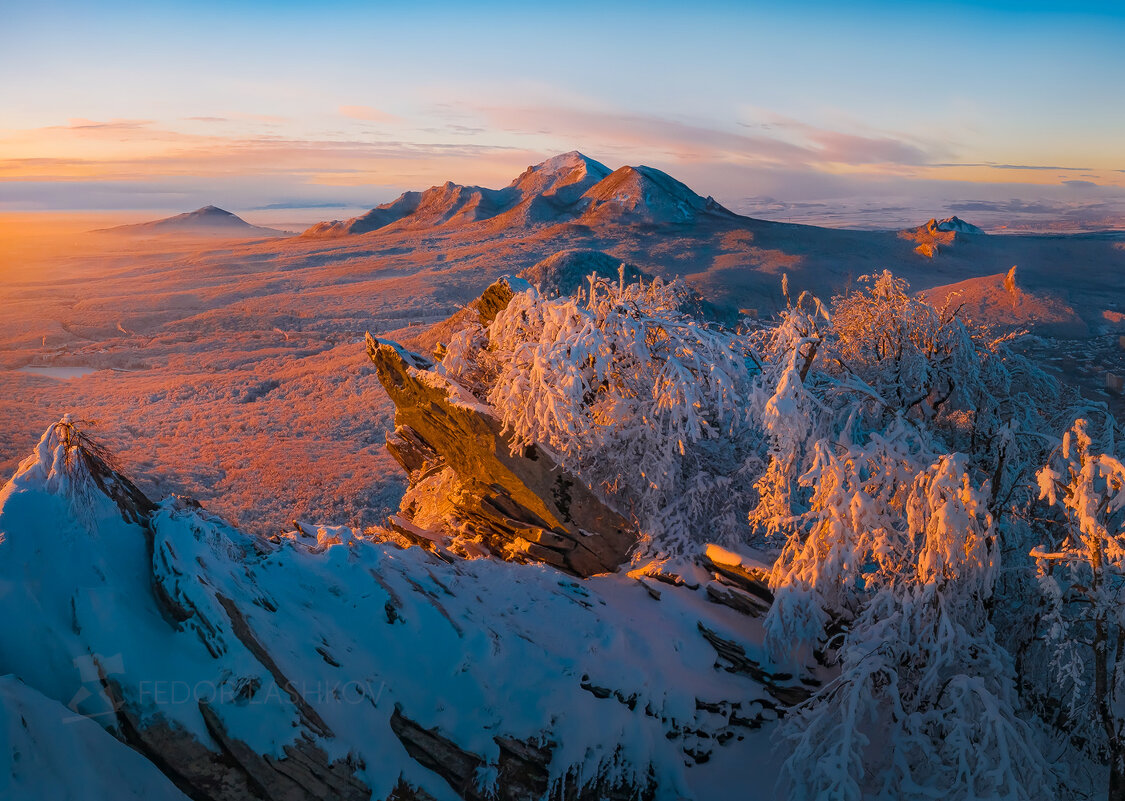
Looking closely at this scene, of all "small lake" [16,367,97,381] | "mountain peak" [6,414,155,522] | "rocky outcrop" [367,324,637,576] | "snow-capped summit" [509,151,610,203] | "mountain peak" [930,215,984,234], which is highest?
"snow-capped summit" [509,151,610,203]

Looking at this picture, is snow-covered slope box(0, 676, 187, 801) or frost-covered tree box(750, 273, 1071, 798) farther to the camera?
frost-covered tree box(750, 273, 1071, 798)

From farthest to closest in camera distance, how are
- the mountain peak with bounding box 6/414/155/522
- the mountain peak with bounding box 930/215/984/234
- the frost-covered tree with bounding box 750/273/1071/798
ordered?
the mountain peak with bounding box 930/215/984/234
the frost-covered tree with bounding box 750/273/1071/798
the mountain peak with bounding box 6/414/155/522

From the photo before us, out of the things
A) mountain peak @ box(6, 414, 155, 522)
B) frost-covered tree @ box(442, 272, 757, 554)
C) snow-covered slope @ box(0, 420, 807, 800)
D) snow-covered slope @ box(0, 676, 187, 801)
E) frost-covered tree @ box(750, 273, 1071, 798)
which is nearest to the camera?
snow-covered slope @ box(0, 676, 187, 801)

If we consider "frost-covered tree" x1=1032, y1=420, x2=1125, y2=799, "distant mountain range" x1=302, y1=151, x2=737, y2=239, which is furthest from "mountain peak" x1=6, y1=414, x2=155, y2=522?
"distant mountain range" x1=302, y1=151, x2=737, y2=239

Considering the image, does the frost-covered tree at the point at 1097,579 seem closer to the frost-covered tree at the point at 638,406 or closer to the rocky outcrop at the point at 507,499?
the frost-covered tree at the point at 638,406

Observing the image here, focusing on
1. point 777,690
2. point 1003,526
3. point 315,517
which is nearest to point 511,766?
point 777,690

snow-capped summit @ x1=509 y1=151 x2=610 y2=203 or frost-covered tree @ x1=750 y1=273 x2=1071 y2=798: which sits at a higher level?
snow-capped summit @ x1=509 y1=151 x2=610 y2=203

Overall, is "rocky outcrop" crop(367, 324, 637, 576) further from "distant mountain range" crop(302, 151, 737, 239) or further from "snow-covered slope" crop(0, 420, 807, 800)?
"distant mountain range" crop(302, 151, 737, 239)

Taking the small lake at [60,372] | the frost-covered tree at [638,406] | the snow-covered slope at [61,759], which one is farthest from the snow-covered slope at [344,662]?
the small lake at [60,372]
